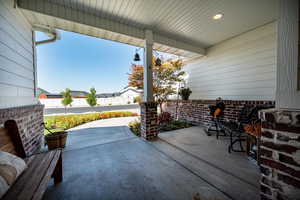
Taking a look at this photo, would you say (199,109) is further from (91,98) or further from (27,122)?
(91,98)

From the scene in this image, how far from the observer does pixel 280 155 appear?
2.91 ft

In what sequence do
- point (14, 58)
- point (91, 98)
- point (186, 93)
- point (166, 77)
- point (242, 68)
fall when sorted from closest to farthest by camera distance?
point (14, 58)
point (242, 68)
point (186, 93)
point (166, 77)
point (91, 98)

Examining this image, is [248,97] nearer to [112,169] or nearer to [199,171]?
[199,171]

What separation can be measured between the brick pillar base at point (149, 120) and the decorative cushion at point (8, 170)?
2.36 meters

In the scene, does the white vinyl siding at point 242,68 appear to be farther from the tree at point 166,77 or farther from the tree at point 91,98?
the tree at point 91,98

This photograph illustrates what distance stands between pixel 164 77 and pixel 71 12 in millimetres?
3931

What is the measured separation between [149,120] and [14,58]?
3.04 meters

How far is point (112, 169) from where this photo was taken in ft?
6.43

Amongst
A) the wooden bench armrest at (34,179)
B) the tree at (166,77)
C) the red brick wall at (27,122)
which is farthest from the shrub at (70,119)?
the tree at (166,77)

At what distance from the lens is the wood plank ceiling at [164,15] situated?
234cm

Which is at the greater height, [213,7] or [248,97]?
[213,7]

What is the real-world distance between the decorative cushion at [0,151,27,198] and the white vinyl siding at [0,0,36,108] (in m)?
1.10

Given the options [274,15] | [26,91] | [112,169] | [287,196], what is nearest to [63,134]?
[26,91]

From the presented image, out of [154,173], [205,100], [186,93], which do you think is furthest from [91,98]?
[154,173]
